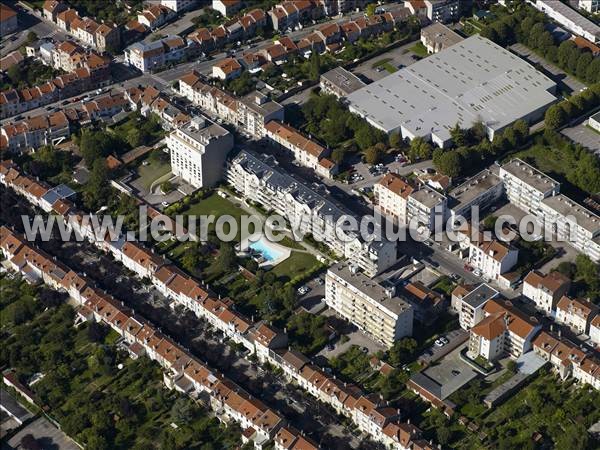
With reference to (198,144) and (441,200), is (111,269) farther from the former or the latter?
(441,200)

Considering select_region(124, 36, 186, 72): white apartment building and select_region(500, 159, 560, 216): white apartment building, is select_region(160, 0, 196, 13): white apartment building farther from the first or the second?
select_region(500, 159, 560, 216): white apartment building

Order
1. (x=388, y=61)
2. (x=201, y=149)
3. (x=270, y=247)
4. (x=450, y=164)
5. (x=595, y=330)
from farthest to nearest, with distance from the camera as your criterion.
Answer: (x=388, y=61) → (x=450, y=164) → (x=201, y=149) → (x=270, y=247) → (x=595, y=330)

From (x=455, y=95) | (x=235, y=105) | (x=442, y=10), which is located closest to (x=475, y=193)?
(x=455, y=95)

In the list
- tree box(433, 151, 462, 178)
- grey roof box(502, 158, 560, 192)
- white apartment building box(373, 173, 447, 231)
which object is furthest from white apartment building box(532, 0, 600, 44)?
white apartment building box(373, 173, 447, 231)

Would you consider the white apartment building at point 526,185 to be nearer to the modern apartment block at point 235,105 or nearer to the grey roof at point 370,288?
the grey roof at point 370,288

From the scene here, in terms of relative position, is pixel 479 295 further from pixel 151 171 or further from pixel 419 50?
pixel 419 50

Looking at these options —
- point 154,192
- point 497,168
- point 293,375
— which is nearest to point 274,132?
point 154,192
